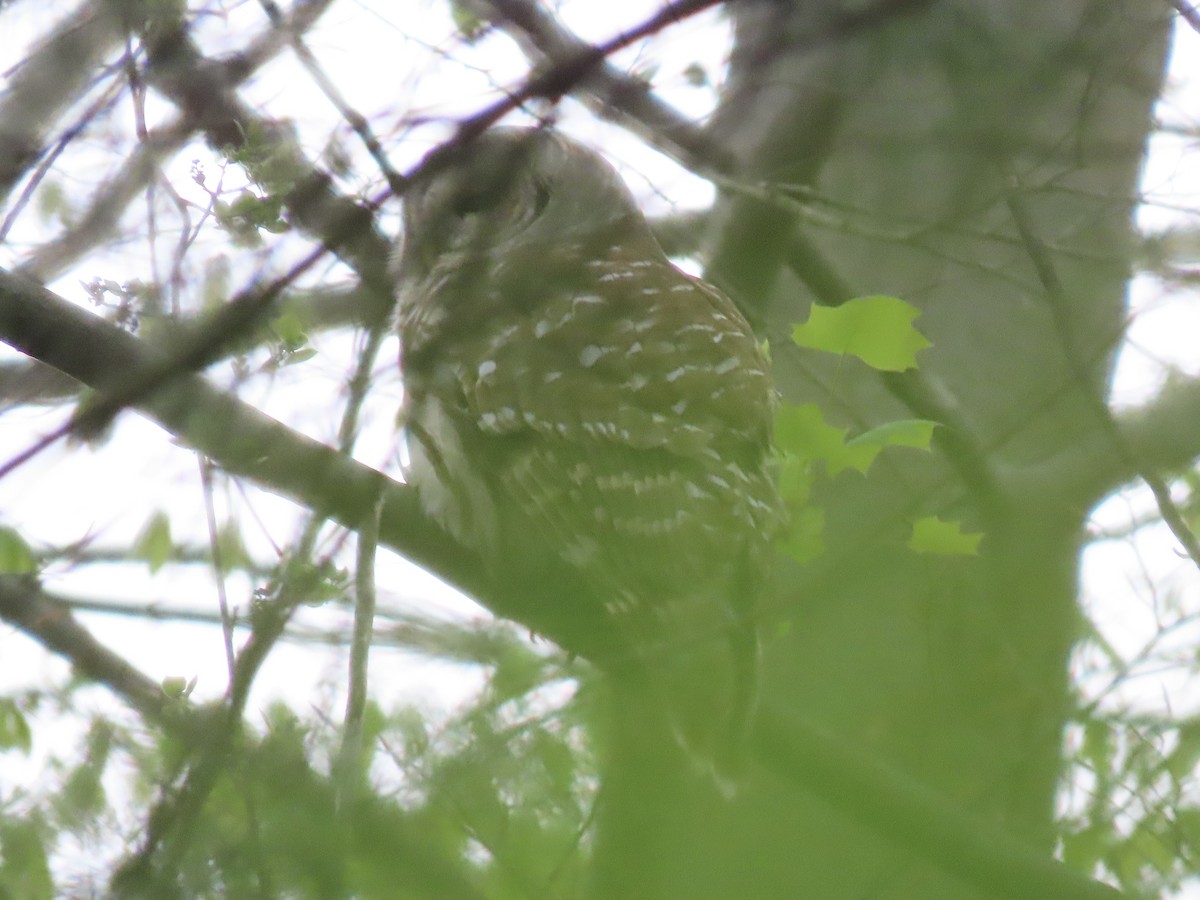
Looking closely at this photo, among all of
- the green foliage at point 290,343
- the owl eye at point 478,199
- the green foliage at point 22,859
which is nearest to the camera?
the green foliage at point 22,859

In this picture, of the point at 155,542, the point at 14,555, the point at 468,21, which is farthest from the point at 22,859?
the point at 468,21

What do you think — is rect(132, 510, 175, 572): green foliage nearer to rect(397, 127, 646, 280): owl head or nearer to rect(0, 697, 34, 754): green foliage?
rect(0, 697, 34, 754): green foliage

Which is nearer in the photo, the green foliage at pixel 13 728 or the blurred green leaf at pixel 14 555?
the green foliage at pixel 13 728

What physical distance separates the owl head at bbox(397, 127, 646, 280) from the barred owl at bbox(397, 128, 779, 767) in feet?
0.51

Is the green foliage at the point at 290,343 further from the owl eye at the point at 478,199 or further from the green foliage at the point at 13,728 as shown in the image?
Answer: the green foliage at the point at 13,728

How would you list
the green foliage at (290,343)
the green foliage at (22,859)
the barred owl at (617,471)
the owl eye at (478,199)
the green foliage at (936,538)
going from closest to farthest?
the green foliage at (22,859), the green foliage at (290,343), the owl eye at (478,199), the green foliage at (936,538), the barred owl at (617,471)

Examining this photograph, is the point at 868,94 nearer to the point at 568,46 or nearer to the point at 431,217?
the point at 568,46

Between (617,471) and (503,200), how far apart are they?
34.3 inches

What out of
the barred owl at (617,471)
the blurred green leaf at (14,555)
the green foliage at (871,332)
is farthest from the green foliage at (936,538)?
the blurred green leaf at (14,555)

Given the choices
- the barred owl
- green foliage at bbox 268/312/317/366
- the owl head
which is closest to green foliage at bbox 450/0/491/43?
the owl head

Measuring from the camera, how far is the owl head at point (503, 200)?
5.22 ft

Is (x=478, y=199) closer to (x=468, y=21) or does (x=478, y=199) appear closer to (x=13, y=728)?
(x=468, y=21)

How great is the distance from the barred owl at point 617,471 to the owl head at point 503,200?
16cm

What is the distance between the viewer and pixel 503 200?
1992 mm
